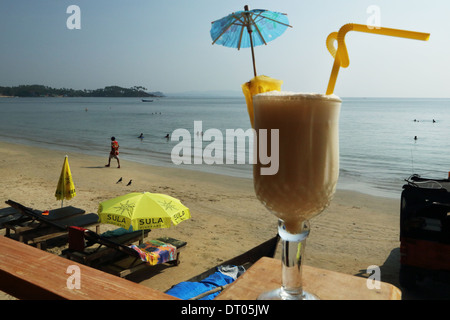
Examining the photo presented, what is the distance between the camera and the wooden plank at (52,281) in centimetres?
94

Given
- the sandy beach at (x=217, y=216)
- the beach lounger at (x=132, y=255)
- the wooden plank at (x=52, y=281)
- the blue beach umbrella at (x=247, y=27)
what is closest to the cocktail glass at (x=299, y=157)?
the wooden plank at (x=52, y=281)

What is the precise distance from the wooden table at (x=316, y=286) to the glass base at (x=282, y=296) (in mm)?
27

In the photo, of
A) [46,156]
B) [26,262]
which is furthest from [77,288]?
[46,156]

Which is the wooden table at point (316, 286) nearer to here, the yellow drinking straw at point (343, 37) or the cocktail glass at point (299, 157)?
the cocktail glass at point (299, 157)

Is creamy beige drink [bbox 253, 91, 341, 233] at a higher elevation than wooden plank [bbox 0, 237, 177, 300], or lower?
higher

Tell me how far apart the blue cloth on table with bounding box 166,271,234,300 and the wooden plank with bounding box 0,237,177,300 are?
3.55 meters

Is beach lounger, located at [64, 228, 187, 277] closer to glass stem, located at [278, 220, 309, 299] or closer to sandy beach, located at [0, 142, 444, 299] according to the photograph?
sandy beach, located at [0, 142, 444, 299]

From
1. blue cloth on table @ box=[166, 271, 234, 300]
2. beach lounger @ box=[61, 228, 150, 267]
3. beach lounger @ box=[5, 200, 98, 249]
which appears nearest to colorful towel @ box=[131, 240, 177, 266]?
beach lounger @ box=[61, 228, 150, 267]

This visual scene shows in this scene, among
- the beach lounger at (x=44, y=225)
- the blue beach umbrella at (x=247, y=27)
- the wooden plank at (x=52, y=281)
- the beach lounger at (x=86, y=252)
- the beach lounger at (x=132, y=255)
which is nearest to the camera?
the wooden plank at (x=52, y=281)

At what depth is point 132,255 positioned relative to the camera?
5.96 meters

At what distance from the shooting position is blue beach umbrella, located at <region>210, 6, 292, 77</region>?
6.92 ft

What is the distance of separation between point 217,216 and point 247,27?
330 inches

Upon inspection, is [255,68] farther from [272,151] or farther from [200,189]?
[200,189]
